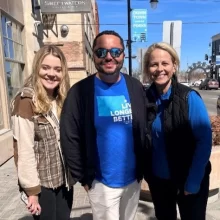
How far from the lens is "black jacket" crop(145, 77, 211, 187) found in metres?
→ 2.00

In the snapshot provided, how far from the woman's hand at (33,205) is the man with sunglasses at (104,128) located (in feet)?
1.10

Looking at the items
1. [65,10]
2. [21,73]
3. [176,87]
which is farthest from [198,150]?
[65,10]

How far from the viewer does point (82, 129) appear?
6.63 ft

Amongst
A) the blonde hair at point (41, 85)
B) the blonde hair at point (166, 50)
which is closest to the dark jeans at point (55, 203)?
the blonde hair at point (41, 85)

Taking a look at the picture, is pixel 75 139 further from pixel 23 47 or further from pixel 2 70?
pixel 23 47

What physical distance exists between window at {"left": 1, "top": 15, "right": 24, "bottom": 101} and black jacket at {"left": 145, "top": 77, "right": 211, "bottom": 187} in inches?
224

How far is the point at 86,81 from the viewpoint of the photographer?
6.78ft

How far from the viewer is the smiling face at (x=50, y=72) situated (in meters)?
2.06

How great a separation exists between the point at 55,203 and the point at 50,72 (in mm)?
1058

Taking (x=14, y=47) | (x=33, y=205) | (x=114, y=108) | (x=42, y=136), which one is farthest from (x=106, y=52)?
(x=14, y=47)

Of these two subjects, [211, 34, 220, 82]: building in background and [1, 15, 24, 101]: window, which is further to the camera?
[211, 34, 220, 82]: building in background

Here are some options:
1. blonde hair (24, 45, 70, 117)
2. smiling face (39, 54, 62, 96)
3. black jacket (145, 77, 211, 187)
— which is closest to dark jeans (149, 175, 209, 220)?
black jacket (145, 77, 211, 187)

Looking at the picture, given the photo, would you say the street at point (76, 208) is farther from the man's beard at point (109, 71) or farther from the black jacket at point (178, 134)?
the man's beard at point (109, 71)

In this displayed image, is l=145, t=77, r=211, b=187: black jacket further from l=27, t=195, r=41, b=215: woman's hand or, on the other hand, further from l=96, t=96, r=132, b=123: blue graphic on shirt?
l=27, t=195, r=41, b=215: woman's hand
